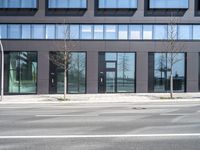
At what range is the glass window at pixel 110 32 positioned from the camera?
3947 cm

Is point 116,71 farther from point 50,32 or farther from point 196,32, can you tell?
point 196,32

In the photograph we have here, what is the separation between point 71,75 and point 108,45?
4.71 metres

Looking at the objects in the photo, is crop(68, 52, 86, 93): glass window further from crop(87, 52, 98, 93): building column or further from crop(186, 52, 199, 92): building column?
crop(186, 52, 199, 92): building column

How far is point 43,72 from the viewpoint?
39469mm

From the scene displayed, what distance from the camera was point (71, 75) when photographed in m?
39.9

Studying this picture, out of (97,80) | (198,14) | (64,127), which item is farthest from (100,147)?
(198,14)

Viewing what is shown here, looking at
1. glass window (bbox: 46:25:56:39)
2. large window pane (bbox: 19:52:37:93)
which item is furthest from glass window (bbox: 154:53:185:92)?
large window pane (bbox: 19:52:37:93)

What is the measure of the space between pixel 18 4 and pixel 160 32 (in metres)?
14.1

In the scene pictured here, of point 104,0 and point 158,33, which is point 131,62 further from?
point 104,0

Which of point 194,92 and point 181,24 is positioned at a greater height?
point 181,24

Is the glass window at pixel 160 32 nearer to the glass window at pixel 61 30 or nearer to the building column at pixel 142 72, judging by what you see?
the building column at pixel 142 72

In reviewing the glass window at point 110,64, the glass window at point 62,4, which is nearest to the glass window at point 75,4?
the glass window at point 62,4

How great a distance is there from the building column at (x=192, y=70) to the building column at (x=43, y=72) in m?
13.9

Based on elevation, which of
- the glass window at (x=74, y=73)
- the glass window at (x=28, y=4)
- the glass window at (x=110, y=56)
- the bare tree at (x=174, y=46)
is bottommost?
the glass window at (x=74, y=73)
